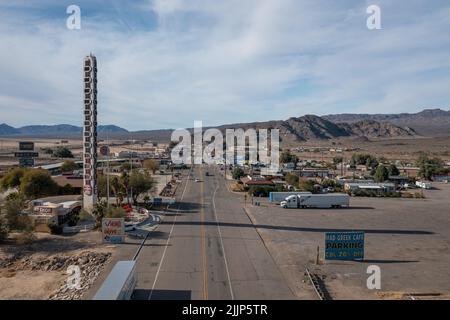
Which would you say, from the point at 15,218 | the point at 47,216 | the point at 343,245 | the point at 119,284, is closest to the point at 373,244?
the point at 343,245

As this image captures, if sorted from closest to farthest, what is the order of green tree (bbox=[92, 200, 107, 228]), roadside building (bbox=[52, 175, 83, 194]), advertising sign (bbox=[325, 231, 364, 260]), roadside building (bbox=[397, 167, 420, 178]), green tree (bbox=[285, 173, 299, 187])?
advertising sign (bbox=[325, 231, 364, 260]) < green tree (bbox=[92, 200, 107, 228]) < roadside building (bbox=[52, 175, 83, 194]) < green tree (bbox=[285, 173, 299, 187]) < roadside building (bbox=[397, 167, 420, 178])

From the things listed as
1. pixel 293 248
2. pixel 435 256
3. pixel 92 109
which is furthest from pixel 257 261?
pixel 92 109

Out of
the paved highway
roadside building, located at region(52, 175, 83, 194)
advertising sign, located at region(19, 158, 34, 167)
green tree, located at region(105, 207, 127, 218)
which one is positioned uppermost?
advertising sign, located at region(19, 158, 34, 167)

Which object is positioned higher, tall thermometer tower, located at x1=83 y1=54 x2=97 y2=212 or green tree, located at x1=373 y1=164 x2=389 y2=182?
tall thermometer tower, located at x1=83 y1=54 x2=97 y2=212

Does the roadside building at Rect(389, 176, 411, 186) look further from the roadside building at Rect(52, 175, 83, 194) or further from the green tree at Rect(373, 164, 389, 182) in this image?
the roadside building at Rect(52, 175, 83, 194)

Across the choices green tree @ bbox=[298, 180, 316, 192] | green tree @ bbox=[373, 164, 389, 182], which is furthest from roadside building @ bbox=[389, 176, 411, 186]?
green tree @ bbox=[298, 180, 316, 192]

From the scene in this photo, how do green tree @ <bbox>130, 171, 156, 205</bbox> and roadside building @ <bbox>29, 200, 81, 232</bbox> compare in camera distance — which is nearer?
roadside building @ <bbox>29, 200, 81, 232</bbox>
